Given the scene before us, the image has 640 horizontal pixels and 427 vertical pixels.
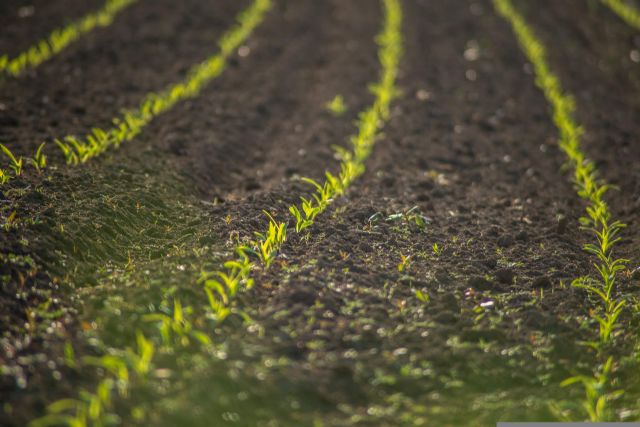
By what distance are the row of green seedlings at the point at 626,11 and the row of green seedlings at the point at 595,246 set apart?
4.35 metres

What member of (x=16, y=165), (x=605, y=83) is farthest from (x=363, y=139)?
(x=605, y=83)

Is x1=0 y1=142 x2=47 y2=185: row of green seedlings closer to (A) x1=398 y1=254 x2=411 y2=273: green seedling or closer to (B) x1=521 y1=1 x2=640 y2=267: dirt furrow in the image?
(A) x1=398 y1=254 x2=411 y2=273: green seedling

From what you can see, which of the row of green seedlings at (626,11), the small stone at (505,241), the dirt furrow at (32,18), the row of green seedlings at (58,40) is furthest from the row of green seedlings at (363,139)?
the row of green seedlings at (626,11)

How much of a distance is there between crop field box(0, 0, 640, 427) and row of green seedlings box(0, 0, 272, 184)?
A: 3 centimetres

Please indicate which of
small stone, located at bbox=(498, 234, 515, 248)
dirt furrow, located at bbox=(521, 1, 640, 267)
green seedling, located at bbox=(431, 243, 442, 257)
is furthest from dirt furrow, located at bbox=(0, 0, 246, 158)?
dirt furrow, located at bbox=(521, 1, 640, 267)

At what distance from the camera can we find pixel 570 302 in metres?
3.50

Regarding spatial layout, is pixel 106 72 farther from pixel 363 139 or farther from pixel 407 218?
pixel 407 218

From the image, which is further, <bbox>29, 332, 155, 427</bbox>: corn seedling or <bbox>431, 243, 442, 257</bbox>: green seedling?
<bbox>431, 243, 442, 257</bbox>: green seedling

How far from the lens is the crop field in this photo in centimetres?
270

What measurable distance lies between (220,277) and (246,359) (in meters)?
0.69

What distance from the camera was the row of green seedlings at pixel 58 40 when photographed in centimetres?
683

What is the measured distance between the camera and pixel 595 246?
427 centimetres

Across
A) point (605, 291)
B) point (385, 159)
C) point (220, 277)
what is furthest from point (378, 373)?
point (385, 159)

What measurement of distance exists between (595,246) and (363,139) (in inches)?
87.8
